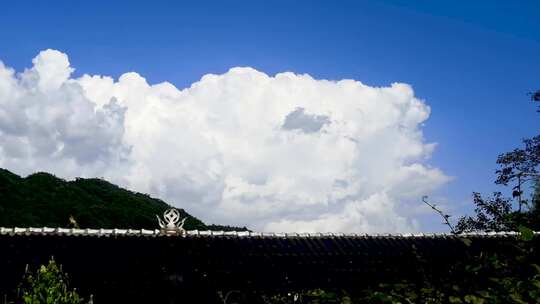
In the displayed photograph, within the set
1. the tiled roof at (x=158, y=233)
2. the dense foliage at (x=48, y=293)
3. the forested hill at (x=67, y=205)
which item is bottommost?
the dense foliage at (x=48, y=293)

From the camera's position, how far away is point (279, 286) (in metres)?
13.4

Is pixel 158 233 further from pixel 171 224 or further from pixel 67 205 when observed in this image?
pixel 67 205

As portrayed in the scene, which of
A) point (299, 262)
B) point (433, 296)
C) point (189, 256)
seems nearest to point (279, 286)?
point (299, 262)

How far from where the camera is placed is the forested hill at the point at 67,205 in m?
29.8

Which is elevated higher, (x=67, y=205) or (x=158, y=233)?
(x=67, y=205)

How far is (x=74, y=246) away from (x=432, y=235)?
8632 millimetres

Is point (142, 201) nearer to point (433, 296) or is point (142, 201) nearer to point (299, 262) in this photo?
point (299, 262)

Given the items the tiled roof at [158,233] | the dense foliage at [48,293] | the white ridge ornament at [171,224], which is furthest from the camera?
the white ridge ornament at [171,224]

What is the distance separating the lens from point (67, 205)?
3228 cm

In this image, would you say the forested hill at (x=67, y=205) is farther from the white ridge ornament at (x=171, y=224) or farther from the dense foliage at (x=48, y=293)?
the dense foliage at (x=48, y=293)

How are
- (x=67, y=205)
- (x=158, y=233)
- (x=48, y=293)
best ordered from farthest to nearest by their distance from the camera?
(x=67, y=205) → (x=158, y=233) → (x=48, y=293)

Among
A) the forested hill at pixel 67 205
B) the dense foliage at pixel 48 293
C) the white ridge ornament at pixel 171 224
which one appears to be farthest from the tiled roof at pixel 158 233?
the forested hill at pixel 67 205

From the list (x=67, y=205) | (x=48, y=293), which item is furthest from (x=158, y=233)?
(x=67, y=205)

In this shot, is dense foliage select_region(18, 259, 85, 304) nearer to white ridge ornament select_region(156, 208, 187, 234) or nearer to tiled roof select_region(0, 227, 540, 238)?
tiled roof select_region(0, 227, 540, 238)
